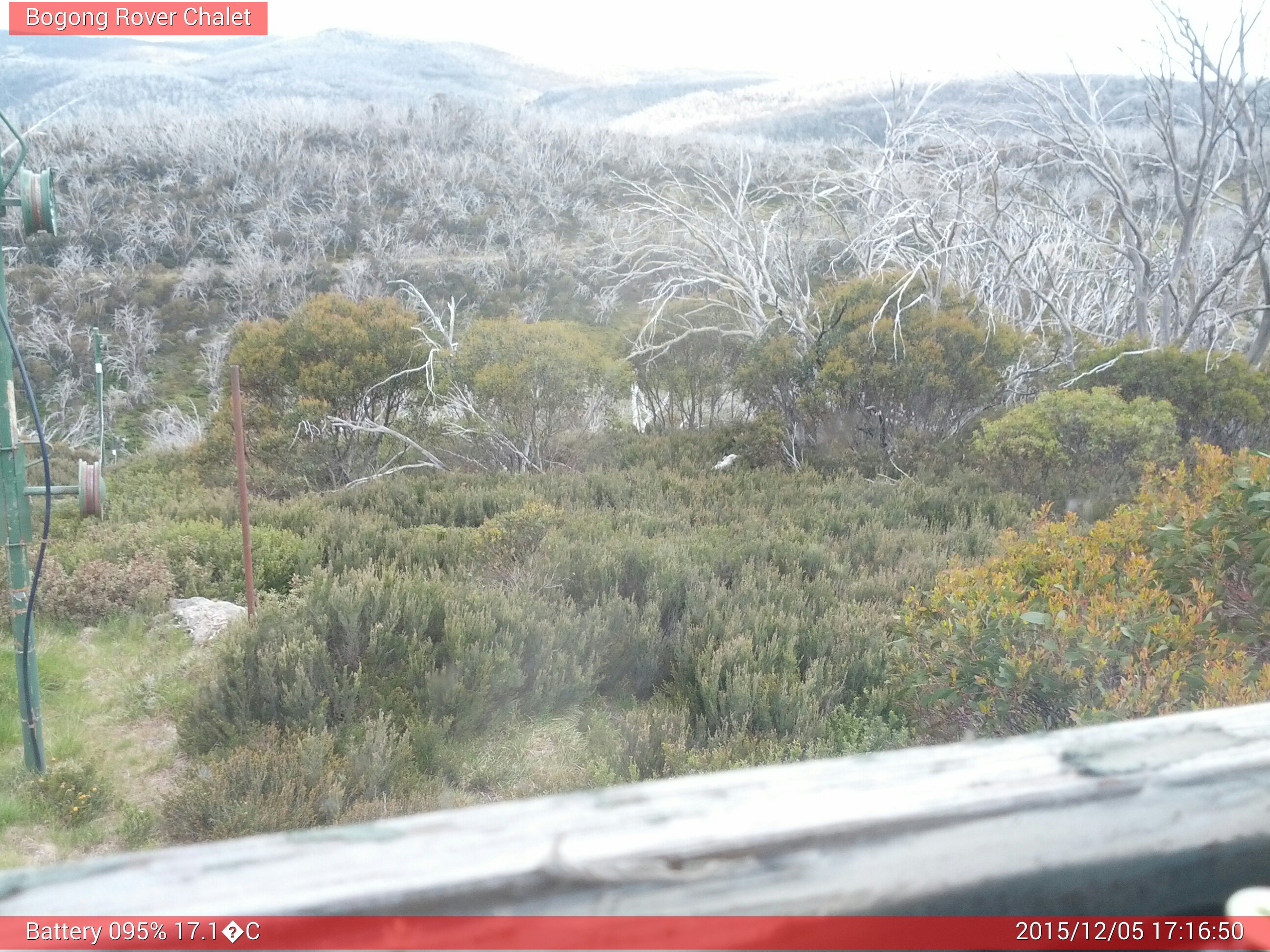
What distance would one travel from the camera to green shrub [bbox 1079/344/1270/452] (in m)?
7.93

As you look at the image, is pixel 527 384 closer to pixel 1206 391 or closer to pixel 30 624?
pixel 30 624

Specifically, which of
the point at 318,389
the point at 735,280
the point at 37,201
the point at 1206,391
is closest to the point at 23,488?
the point at 37,201

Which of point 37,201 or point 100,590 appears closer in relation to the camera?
point 37,201

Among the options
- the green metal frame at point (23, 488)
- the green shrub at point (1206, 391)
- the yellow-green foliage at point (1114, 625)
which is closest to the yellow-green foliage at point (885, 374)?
the green shrub at point (1206, 391)

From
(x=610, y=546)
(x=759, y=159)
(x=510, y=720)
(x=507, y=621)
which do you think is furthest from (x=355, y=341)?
(x=759, y=159)

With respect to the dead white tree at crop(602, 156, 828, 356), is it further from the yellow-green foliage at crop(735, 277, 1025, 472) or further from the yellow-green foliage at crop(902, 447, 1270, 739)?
the yellow-green foliage at crop(902, 447, 1270, 739)

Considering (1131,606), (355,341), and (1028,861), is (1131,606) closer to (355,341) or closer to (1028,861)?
(1028,861)

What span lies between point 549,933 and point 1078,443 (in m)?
8.02

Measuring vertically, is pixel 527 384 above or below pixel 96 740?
above

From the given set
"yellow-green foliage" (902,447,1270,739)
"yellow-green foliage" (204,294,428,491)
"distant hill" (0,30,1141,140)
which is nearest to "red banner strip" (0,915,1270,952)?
"yellow-green foliage" (902,447,1270,739)

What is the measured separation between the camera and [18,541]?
346cm

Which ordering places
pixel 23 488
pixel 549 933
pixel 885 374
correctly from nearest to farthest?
pixel 549 933 < pixel 23 488 < pixel 885 374

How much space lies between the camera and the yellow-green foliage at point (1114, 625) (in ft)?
9.13

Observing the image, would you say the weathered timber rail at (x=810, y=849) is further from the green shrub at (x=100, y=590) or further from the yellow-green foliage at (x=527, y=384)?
the yellow-green foliage at (x=527, y=384)
